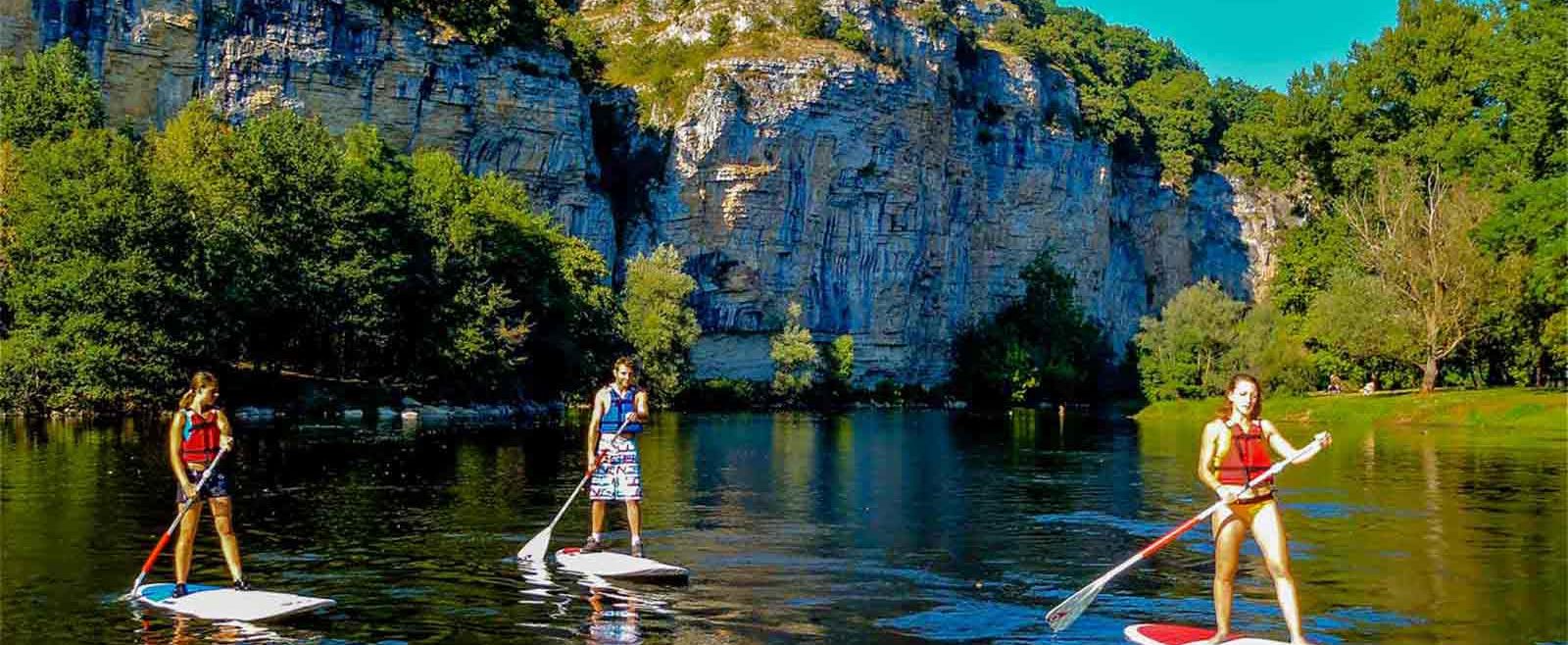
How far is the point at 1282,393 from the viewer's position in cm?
8931

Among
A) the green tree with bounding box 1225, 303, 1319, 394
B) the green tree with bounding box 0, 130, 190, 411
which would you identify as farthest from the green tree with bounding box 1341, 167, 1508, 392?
the green tree with bounding box 0, 130, 190, 411

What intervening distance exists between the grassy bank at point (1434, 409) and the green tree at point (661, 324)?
35614 millimetres

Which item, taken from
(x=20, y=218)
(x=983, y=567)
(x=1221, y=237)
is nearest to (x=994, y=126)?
(x=1221, y=237)

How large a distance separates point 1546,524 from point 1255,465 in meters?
14.3

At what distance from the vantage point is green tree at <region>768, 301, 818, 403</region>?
125062mm

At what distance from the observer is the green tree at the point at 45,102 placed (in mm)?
76500

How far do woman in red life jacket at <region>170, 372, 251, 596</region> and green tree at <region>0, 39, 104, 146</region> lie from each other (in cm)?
6518

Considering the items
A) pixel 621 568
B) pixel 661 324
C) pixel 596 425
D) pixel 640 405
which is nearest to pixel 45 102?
pixel 661 324

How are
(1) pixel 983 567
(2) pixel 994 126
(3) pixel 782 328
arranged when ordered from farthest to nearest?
(2) pixel 994 126, (3) pixel 782 328, (1) pixel 983 567

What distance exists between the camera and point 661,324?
107438 mm

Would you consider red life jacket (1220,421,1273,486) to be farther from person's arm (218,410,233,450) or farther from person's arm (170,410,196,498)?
person's arm (170,410,196,498)

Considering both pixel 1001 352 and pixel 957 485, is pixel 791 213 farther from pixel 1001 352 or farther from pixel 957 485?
pixel 957 485

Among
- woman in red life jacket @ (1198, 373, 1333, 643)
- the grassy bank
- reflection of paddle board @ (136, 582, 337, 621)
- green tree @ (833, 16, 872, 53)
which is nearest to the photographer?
woman in red life jacket @ (1198, 373, 1333, 643)

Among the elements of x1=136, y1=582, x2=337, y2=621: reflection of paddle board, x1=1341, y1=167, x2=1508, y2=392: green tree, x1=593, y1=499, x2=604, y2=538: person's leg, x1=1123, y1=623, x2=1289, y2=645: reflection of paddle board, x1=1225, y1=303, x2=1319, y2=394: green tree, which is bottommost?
x1=1123, y1=623, x2=1289, y2=645: reflection of paddle board
